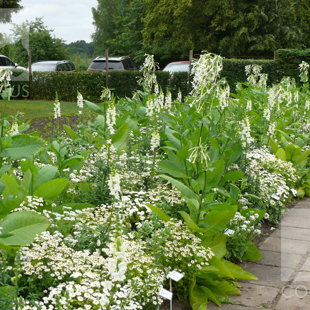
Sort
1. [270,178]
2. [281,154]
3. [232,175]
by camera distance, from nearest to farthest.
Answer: [232,175], [270,178], [281,154]

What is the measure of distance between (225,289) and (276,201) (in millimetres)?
2025

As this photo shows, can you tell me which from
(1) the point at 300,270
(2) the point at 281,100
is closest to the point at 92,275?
(1) the point at 300,270

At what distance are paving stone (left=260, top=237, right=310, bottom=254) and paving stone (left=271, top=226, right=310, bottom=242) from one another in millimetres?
99

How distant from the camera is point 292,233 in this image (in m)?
5.80

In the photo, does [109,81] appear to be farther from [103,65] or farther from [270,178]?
[270,178]

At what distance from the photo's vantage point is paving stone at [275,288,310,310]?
409 cm

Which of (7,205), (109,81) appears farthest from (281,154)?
(109,81)

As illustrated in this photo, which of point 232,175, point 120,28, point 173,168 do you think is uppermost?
point 120,28

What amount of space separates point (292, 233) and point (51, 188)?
268cm

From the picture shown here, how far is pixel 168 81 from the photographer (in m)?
21.2

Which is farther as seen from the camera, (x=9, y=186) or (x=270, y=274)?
(x=270, y=274)

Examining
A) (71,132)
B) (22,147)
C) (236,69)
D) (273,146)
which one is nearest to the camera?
(22,147)

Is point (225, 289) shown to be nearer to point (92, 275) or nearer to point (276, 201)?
point (92, 275)

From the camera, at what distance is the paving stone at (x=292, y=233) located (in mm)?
5664
